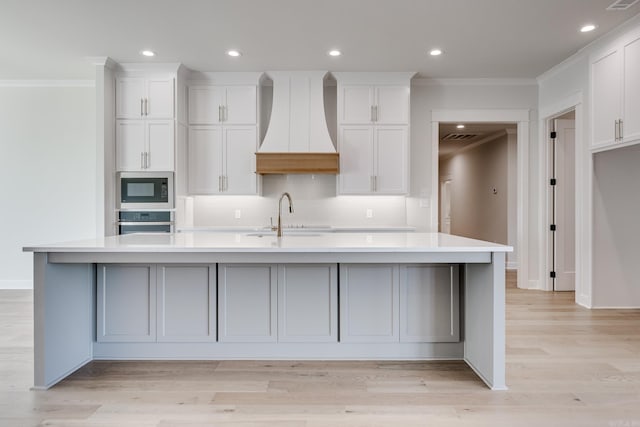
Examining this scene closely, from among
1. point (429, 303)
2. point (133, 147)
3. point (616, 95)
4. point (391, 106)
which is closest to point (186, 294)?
point (429, 303)

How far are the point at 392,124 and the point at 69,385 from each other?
13.3 feet

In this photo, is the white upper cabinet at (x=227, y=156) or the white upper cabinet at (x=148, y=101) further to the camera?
the white upper cabinet at (x=227, y=156)

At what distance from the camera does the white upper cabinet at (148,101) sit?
15.1 feet

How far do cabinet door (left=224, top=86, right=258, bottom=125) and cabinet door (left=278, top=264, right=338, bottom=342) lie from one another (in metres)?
2.78

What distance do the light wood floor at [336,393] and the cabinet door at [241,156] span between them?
8.67 feet

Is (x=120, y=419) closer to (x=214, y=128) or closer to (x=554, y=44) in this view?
(x=214, y=128)

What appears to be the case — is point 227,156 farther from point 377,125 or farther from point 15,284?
point 15,284

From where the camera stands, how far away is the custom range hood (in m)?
4.75

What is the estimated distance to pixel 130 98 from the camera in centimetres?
461

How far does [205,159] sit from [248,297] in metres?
2.72

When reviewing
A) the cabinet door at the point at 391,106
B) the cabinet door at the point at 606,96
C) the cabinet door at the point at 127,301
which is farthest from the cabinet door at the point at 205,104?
the cabinet door at the point at 606,96

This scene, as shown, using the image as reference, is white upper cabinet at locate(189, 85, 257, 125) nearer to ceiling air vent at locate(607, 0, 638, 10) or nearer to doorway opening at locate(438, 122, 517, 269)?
doorway opening at locate(438, 122, 517, 269)

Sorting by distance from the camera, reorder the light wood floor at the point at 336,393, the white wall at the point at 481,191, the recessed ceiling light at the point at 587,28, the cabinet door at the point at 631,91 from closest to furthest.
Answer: the light wood floor at the point at 336,393, the cabinet door at the point at 631,91, the recessed ceiling light at the point at 587,28, the white wall at the point at 481,191

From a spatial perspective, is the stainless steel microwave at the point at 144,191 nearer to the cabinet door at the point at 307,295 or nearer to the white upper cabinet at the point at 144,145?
the white upper cabinet at the point at 144,145
